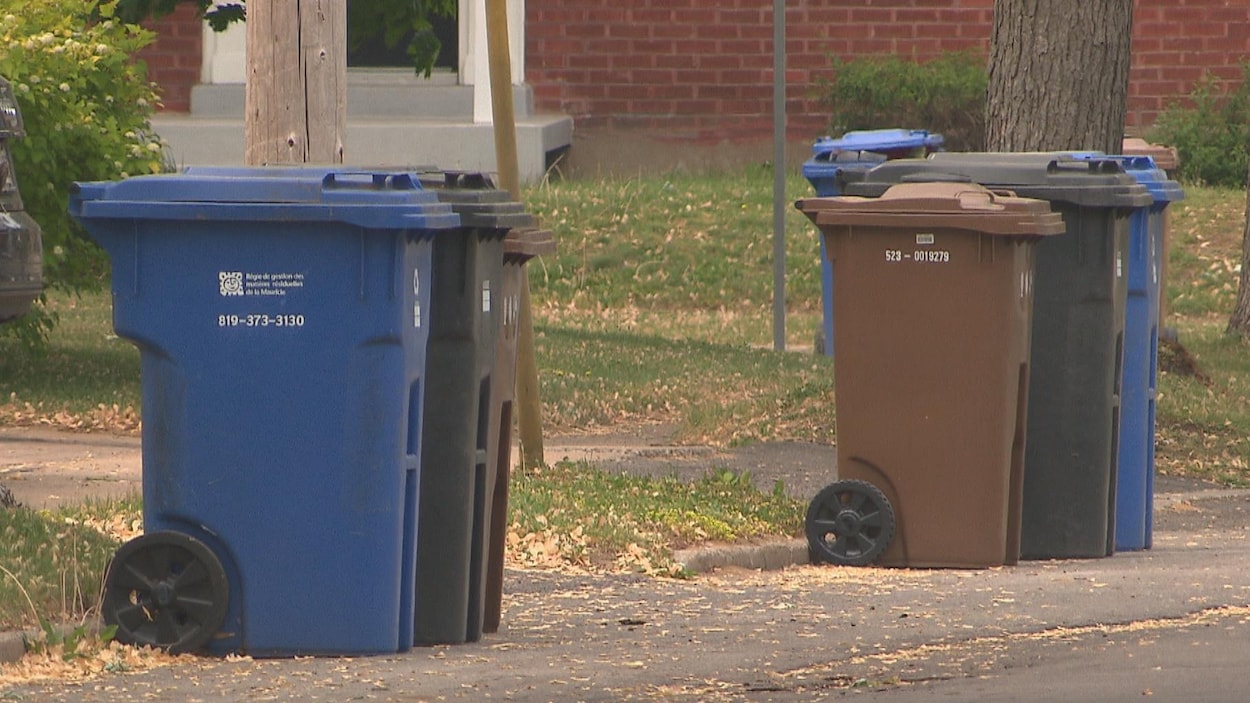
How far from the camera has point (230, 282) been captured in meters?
6.12

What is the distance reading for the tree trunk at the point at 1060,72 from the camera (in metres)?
11.8

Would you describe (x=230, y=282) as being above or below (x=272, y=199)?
below

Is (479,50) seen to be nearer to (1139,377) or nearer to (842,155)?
(842,155)

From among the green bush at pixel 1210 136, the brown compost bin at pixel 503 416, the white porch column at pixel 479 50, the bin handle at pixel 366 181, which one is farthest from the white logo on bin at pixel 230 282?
the green bush at pixel 1210 136

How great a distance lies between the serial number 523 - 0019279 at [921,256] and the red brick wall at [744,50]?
16.3m

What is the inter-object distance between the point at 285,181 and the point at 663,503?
3.23 m

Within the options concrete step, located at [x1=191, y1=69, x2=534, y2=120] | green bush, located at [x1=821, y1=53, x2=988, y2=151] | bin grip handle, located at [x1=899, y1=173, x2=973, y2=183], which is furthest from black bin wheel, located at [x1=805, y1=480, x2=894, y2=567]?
green bush, located at [x1=821, y1=53, x2=988, y2=151]

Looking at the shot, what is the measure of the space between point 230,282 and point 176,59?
727 inches

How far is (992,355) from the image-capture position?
8.12 metres

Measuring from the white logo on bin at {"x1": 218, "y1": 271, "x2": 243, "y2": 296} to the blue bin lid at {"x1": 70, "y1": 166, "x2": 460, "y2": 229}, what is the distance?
15 cm

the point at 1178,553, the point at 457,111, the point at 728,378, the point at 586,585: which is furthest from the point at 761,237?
the point at 586,585

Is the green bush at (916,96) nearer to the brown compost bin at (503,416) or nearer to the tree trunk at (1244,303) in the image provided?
the tree trunk at (1244,303)

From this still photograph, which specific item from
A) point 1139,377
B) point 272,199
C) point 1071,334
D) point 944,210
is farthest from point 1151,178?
point 272,199

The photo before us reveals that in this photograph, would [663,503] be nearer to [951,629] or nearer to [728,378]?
[951,629]
